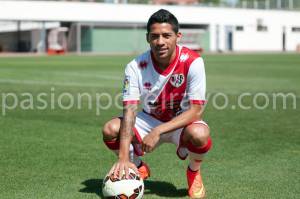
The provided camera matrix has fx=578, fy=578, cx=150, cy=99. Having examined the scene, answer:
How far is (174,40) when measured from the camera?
15.6 feet

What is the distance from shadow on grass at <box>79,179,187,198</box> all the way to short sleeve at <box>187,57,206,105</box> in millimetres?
814

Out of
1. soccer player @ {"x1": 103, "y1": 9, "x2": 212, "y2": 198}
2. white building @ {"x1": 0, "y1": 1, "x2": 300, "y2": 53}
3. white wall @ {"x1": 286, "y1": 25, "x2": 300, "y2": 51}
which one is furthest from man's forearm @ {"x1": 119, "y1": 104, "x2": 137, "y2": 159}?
white wall @ {"x1": 286, "y1": 25, "x2": 300, "y2": 51}

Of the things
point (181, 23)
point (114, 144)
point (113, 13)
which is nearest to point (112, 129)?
point (114, 144)

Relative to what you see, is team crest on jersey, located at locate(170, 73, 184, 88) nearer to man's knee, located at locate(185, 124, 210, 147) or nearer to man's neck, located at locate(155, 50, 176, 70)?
man's neck, located at locate(155, 50, 176, 70)

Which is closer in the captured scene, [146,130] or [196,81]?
[196,81]

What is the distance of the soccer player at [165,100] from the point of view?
4.71 m

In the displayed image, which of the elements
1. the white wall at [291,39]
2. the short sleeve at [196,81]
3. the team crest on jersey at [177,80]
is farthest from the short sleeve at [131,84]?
the white wall at [291,39]

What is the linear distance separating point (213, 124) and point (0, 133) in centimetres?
332

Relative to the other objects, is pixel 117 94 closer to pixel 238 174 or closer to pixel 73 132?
pixel 73 132

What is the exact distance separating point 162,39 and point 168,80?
1.49 feet

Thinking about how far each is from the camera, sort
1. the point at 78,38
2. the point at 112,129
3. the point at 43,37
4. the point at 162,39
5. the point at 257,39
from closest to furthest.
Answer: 1. the point at 162,39
2. the point at 112,129
3. the point at 43,37
4. the point at 78,38
5. the point at 257,39

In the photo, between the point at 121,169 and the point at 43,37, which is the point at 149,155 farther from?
the point at 43,37

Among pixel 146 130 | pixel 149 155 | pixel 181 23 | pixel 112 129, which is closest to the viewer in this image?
pixel 112 129

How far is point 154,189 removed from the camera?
17.0ft
